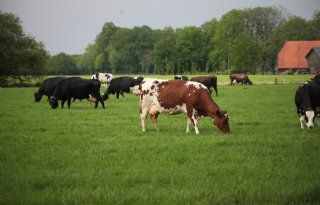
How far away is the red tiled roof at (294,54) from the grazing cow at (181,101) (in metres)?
95.3

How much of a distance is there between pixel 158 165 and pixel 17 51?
57.0m

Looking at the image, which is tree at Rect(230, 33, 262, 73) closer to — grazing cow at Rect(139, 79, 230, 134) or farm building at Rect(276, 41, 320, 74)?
farm building at Rect(276, 41, 320, 74)

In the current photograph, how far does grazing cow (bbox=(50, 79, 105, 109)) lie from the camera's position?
25127 millimetres

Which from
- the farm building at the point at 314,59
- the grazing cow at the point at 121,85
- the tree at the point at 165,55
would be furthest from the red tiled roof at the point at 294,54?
the grazing cow at the point at 121,85

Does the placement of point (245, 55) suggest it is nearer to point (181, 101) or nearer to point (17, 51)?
point (17, 51)

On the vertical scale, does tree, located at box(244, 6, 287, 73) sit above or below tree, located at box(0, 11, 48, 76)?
above

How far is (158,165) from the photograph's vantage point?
953 cm

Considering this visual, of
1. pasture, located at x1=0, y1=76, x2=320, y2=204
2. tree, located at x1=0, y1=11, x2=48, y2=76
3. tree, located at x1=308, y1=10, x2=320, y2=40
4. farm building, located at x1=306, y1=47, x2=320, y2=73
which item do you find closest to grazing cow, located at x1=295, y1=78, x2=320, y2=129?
pasture, located at x1=0, y1=76, x2=320, y2=204

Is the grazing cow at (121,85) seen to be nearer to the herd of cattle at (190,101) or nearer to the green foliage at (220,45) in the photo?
the herd of cattle at (190,101)

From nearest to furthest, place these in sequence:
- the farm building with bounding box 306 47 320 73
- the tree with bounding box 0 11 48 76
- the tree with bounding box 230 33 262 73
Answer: the tree with bounding box 0 11 48 76 → the farm building with bounding box 306 47 320 73 → the tree with bounding box 230 33 262 73

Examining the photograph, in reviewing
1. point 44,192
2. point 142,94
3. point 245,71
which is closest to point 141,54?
point 245,71

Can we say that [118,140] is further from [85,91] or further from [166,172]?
[85,91]

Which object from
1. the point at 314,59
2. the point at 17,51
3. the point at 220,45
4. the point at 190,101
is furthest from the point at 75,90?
the point at 220,45

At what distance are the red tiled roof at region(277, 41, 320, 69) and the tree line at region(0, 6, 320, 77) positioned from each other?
16.2 ft
